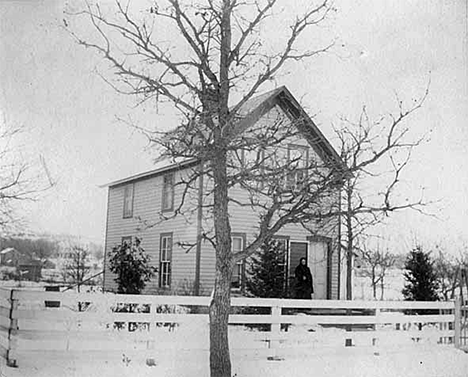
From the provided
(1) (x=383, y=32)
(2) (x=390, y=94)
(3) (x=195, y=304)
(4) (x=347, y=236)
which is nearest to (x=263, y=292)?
(3) (x=195, y=304)

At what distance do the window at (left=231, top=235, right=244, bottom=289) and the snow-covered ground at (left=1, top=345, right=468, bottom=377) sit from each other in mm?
198

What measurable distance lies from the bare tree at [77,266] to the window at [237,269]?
37 cm

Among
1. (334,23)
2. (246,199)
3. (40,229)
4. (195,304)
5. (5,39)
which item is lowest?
(195,304)

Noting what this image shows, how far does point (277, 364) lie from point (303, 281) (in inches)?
9.3

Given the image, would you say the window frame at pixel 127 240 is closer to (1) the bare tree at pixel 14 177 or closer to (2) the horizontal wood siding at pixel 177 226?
(2) the horizontal wood siding at pixel 177 226

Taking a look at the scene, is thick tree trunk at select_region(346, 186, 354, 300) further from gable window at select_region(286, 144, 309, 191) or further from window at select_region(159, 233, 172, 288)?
window at select_region(159, 233, 172, 288)

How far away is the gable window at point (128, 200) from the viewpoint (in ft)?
5.10

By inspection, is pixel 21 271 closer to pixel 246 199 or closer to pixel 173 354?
pixel 173 354

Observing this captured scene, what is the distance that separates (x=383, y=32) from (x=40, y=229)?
118 cm

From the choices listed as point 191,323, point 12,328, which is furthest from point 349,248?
point 12,328

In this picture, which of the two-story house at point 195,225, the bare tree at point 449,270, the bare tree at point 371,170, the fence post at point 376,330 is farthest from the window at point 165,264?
the bare tree at point 449,270

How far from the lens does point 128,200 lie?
5.11ft

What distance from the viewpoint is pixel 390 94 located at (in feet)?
6.27

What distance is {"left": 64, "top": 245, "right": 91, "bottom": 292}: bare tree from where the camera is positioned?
4.86ft
